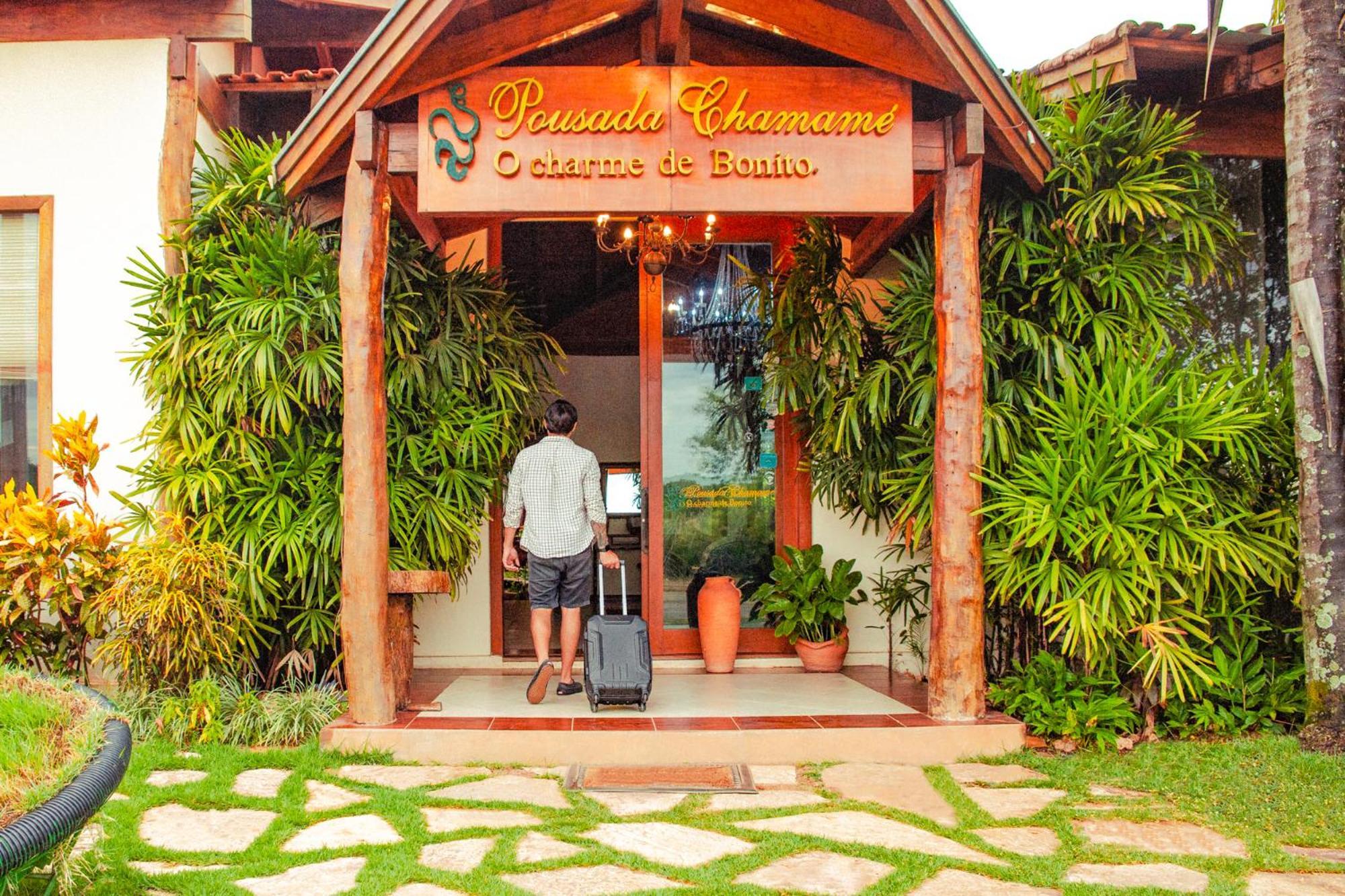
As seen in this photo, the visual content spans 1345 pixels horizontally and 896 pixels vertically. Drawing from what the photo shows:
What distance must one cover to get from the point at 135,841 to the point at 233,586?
1681mm

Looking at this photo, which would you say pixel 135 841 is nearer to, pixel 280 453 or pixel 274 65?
pixel 280 453

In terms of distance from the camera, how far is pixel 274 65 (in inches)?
301

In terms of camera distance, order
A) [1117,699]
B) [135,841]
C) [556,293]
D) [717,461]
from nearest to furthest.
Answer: [135,841] → [1117,699] → [717,461] → [556,293]

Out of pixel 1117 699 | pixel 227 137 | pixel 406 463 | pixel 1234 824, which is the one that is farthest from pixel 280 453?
pixel 1234 824

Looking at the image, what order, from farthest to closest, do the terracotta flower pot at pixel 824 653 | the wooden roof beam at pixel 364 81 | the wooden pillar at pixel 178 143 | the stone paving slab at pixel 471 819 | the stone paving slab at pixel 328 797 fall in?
the terracotta flower pot at pixel 824 653 → the wooden pillar at pixel 178 143 → the wooden roof beam at pixel 364 81 → the stone paving slab at pixel 328 797 → the stone paving slab at pixel 471 819

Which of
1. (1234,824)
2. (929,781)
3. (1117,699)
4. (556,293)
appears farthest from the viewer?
(556,293)

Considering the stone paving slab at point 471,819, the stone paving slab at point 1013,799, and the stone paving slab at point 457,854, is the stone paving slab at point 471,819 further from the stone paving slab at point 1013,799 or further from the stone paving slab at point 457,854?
the stone paving slab at point 1013,799

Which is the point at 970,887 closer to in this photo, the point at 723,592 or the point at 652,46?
the point at 723,592

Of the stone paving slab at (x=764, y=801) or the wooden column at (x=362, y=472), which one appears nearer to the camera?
the stone paving slab at (x=764, y=801)

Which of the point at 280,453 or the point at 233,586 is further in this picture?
the point at 280,453

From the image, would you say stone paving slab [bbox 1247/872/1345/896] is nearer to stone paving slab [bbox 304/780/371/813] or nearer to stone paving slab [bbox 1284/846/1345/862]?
stone paving slab [bbox 1284/846/1345/862]

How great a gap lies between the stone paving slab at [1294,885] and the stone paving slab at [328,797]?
3234 millimetres

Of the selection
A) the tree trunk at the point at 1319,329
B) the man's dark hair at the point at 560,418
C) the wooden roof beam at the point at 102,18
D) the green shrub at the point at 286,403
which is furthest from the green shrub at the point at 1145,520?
the wooden roof beam at the point at 102,18

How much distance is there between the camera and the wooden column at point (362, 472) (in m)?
4.93
